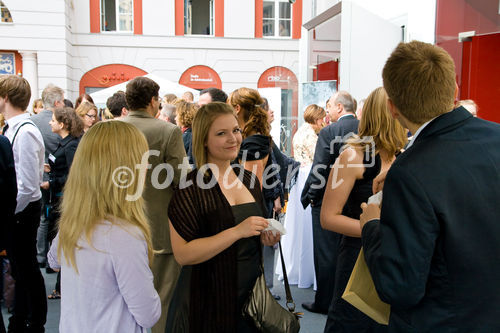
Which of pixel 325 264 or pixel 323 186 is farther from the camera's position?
pixel 325 264

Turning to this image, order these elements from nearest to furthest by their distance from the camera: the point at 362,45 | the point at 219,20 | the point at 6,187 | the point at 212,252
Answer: the point at 212,252 → the point at 6,187 → the point at 362,45 → the point at 219,20

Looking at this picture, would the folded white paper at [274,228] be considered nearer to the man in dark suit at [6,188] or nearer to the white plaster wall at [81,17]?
the man in dark suit at [6,188]

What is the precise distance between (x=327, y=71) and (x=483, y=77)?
11.7 ft

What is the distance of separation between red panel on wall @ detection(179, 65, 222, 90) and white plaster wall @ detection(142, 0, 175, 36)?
172cm

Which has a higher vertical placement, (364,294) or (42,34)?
(42,34)

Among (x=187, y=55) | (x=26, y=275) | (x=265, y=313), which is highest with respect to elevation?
(x=187, y=55)

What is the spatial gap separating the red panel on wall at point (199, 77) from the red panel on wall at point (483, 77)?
47.1 ft

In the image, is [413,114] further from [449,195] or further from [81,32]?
[81,32]

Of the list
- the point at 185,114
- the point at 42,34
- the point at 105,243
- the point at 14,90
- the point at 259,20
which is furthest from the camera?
the point at 259,20

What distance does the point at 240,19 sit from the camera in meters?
19.0

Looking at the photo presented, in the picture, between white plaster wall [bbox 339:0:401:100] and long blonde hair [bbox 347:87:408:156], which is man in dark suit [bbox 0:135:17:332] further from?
white plaster wall [bbox 339:0:401:100]

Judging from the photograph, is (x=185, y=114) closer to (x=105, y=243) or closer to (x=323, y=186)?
(x=323, y=186)

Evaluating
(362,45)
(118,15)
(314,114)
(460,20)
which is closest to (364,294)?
(314,114)

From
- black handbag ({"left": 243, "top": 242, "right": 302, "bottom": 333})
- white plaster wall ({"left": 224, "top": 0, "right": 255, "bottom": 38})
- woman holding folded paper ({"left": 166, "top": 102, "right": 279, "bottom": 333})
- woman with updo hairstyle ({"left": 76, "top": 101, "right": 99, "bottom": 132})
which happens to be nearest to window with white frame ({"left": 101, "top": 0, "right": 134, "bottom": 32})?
white plaster wall ({"left": 224, "top": 0, "right": 255, "bottom": 38})
